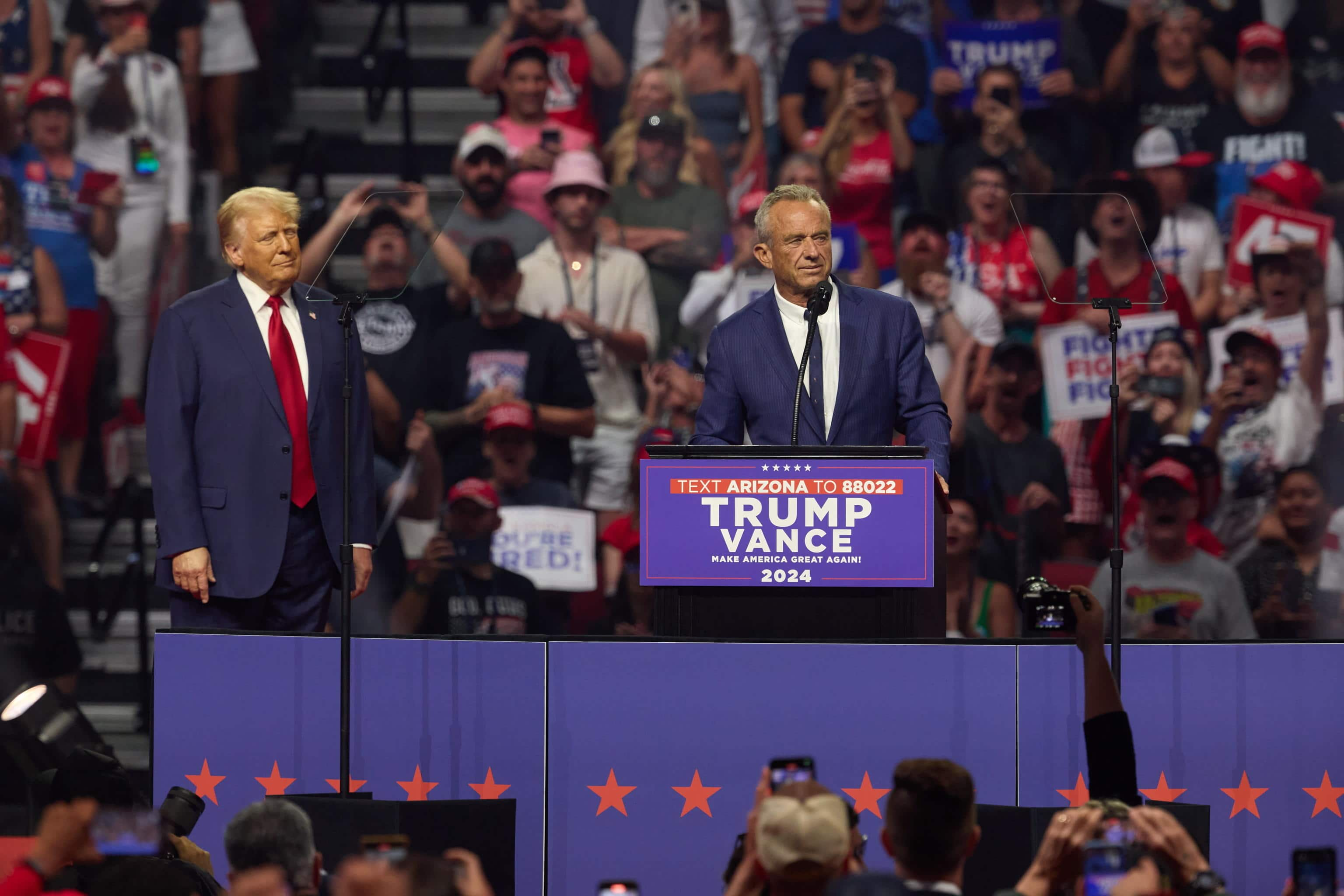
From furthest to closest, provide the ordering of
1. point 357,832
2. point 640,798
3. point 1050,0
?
point 1050,0, point 640,798, point 357,832

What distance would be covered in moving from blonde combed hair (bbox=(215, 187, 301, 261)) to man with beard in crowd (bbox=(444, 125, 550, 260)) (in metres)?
2.98

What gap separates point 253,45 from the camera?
336 inches

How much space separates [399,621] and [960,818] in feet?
15.2

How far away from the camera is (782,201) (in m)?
4.50

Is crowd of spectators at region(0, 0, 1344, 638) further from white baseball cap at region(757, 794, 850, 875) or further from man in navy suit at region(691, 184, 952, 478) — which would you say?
white baseball cap at region(757, 794, 850, 875)

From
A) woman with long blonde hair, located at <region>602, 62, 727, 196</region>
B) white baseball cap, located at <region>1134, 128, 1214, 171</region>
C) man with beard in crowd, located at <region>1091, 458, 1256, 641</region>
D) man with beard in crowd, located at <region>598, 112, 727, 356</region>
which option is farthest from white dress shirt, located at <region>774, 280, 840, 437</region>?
white baseball cap, located at <region>1134, 128, 1214, 171</region>

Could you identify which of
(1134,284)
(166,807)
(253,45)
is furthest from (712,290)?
(166,807)

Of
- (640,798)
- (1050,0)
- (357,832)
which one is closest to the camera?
(357,832)

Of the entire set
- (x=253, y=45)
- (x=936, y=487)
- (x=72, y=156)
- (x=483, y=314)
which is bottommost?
(x=936, y=487)

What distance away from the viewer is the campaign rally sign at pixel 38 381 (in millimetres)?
7645

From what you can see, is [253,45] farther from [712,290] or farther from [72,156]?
[712,290]

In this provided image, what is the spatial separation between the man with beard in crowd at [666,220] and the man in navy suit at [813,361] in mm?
3028

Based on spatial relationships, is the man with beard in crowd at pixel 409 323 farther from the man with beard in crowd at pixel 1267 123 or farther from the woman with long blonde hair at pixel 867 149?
the man with beard in crowd at pixel 1267 123

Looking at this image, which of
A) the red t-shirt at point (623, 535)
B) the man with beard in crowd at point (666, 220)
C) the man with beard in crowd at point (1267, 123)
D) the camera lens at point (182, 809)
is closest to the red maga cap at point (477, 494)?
the red t-shirt at point (623, 535)
